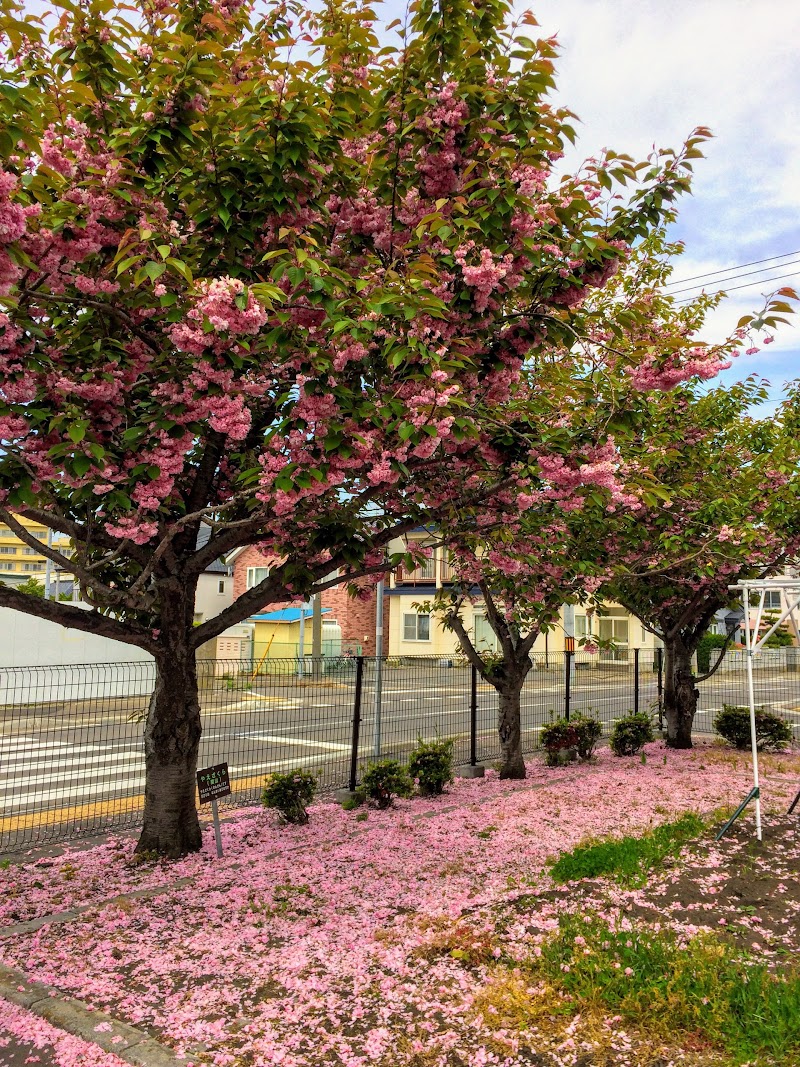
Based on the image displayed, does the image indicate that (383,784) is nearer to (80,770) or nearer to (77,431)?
(80,770)

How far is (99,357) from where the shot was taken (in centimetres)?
470

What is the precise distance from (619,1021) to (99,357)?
4.84 meters

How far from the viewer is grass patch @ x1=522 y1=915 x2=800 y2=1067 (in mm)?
3281

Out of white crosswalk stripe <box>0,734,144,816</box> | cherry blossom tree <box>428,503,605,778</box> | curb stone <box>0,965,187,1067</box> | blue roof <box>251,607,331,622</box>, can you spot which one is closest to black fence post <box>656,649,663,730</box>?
cherry blossom tree <box>428,503,605,778</box>

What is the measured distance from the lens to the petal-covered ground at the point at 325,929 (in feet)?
11.5

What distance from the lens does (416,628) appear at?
38.7 meters

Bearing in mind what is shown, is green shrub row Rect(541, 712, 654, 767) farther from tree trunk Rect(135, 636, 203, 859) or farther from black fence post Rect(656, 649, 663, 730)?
tree trunk Rect(135, 636, 203, 859)

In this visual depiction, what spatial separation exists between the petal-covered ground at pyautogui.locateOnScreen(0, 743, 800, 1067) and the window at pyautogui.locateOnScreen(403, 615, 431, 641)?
97.8ft

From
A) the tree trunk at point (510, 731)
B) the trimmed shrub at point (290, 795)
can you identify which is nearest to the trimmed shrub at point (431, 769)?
the tree trunk at point (510, 731)

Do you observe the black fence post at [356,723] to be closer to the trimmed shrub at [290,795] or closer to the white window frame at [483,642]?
the trimmed shrub at [290,795]

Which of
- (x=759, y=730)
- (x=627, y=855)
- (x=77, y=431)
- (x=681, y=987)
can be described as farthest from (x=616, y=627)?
(x=77, y=431)

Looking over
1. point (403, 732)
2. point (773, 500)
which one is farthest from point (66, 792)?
point (773, 500)

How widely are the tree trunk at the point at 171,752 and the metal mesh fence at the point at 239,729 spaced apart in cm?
175

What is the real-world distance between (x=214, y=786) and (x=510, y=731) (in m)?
5.19
